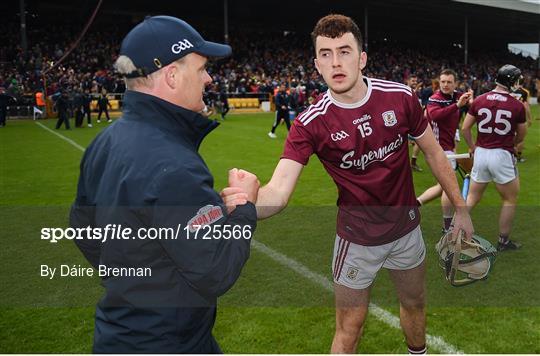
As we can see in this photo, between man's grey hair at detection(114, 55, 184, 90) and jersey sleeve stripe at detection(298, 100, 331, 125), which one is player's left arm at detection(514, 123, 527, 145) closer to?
jersey sleeve stripe at detection(298, 100, 331, 125)

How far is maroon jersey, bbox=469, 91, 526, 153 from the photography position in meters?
6.18

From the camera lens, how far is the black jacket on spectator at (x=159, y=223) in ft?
5.72

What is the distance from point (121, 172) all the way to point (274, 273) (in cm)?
396

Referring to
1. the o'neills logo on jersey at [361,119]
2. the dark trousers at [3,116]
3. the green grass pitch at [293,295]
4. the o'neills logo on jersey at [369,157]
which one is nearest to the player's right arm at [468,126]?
the green grass pitch at [293,295]

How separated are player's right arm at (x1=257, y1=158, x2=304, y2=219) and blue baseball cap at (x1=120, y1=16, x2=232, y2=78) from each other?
3.17ft

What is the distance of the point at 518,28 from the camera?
58719 millimetres

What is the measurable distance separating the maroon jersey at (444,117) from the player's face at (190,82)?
6.25 meters

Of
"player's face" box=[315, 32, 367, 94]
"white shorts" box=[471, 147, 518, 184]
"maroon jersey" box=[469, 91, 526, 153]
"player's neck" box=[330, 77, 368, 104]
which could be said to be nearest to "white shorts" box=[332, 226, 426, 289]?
"player's neck" box=[330, 77, 368, 104]

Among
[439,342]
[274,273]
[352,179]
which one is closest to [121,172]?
[352,179]

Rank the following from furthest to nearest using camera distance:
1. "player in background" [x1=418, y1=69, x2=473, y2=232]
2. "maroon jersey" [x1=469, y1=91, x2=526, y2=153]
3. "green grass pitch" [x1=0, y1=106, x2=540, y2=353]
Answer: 1. "player in background" [x1=418, y1=69, x2=473, y2=232]
2. "maroon jersey" [x1=469, y1=91, x2=526, y2=153]
3. "green grass pitch" [x1=0, y1=106, x2=540, y2=353]

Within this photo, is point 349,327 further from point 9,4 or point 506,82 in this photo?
point 9,4

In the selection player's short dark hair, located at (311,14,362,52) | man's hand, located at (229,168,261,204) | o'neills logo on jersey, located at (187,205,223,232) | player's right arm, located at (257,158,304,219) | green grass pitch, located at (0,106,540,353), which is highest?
player's short dark hair, located at (311,14,362,52)

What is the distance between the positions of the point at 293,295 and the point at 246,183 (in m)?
3.08

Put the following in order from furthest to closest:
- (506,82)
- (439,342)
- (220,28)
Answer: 1. (220,28)
2. (506,82)
3. (439,342)
